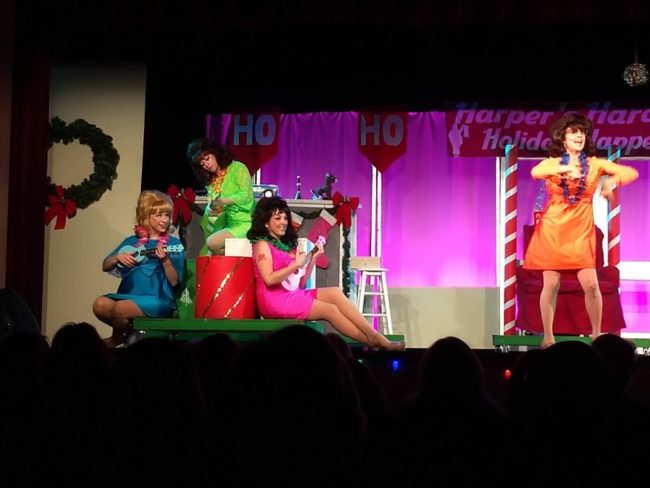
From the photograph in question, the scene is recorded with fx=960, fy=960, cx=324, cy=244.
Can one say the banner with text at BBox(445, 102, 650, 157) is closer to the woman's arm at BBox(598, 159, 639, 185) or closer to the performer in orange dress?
the performer in orange dress

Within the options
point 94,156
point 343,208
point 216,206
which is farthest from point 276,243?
point 94,156

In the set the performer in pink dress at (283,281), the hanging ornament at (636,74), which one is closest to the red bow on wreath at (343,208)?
the performer in pink dress at (283,281)

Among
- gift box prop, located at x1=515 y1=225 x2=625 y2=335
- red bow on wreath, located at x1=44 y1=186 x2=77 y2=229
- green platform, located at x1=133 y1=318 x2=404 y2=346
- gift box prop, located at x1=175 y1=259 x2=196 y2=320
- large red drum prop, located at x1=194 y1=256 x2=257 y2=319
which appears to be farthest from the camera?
red bow on wreath, located at x1=44 y1=186 x2=77 y2=229

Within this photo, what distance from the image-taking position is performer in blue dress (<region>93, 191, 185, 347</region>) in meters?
6.23

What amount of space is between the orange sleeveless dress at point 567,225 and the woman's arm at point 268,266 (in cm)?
179

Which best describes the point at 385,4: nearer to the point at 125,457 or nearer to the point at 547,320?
the point at 547,320

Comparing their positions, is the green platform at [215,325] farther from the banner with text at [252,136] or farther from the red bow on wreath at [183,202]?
the banner with text at [252,136]

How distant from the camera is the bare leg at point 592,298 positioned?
650 centimetres

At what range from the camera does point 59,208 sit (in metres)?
8.48

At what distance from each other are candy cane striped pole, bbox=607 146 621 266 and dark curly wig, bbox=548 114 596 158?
304cm

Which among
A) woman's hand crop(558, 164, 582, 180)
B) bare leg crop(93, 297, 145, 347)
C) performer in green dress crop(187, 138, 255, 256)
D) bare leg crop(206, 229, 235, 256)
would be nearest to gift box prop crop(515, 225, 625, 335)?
woman's hand crop(558, 164, 582, 180)

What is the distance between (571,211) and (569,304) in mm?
1542

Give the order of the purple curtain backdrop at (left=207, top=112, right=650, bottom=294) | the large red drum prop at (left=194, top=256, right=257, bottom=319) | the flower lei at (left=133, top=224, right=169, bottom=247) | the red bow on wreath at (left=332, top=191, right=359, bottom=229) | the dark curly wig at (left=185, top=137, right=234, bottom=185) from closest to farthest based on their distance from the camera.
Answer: the large red drum prop at (left=194, top=256, right=257, bottom=319)
the flower lei at (left=133, top=224, right=169, bottom=247)
the dark curly wig at (left=185, top=137, right=234, bottom=185)
the red bow on wreath at (left=332, top=191, right=359, bottom=229)
the purple curtain backdrop at (left=207, top=112, right=650, bottom=294)

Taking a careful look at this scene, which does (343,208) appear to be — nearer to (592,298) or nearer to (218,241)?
(218,241)
